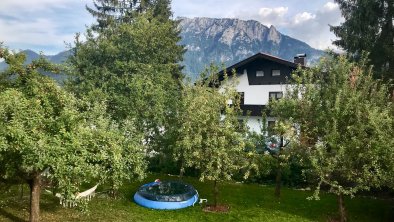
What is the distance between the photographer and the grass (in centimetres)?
1789

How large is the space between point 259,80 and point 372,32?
13.9 meters

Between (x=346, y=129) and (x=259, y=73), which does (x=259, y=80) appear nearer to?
(x=259, y=73)

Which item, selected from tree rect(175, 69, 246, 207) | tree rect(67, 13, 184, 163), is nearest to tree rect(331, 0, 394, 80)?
tree rect(67, 13, 184, 163)

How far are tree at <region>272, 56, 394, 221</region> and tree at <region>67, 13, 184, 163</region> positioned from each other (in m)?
10.1

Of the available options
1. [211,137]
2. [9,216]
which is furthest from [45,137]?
[211,137]

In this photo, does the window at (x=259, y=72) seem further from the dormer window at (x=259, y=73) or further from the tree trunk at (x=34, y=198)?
the tree trunk at (x=34, y=198)

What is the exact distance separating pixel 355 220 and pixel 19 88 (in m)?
17.0

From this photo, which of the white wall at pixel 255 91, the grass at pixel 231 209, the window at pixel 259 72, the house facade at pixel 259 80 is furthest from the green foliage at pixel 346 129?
the window at pixel 259 72

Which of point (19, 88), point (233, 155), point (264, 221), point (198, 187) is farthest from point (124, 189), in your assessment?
point (19, 88)

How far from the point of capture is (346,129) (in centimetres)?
1717

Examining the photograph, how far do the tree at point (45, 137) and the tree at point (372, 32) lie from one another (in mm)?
24482

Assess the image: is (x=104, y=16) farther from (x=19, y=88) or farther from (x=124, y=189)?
(x=19, y=88)

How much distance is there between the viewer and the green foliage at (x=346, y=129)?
52.9 feet

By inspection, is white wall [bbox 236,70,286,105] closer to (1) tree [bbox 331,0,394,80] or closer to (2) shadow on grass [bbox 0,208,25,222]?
(1) tree [bbox 331,0,394,80]
